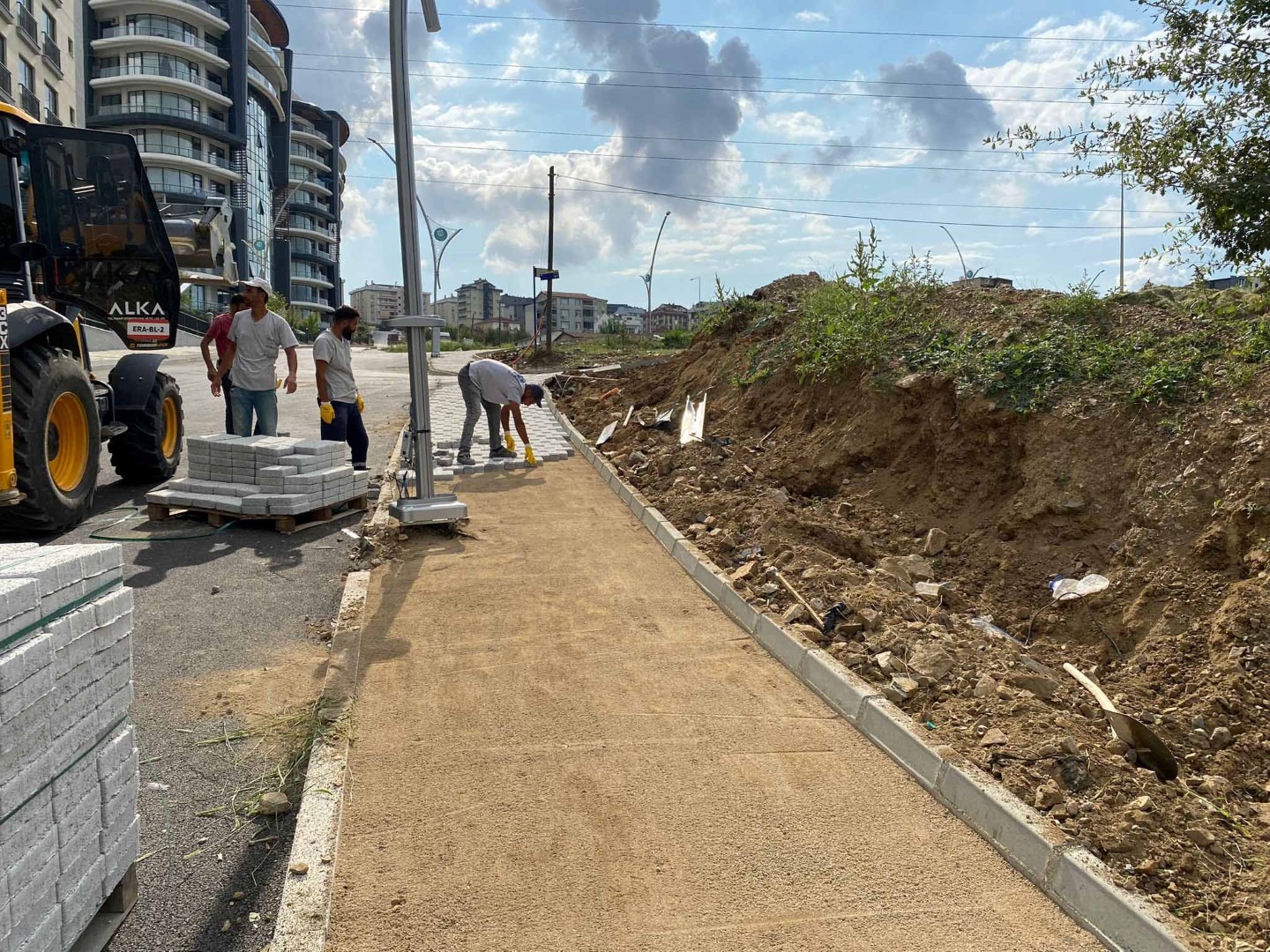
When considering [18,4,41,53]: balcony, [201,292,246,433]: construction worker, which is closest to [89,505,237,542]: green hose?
[201,292,246,433]: construction worker

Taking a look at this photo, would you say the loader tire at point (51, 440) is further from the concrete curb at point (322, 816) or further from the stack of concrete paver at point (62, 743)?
the stack of concrete paver at point (62, 743)

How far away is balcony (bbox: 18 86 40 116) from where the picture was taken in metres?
30.8

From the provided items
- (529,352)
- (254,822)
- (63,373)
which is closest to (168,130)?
(529,352)

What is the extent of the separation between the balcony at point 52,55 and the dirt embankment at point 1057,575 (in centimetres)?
3719

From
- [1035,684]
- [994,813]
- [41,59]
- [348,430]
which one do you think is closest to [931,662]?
[1035,684]

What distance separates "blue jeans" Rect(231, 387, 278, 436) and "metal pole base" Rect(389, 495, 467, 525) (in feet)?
7.07

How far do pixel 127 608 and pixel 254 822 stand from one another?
1057 mm

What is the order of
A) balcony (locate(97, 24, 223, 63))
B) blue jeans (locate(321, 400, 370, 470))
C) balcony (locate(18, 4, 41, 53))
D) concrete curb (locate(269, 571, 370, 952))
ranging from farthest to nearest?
balcony (locate(97, 24, 223, 63)) → balcony (locate(18, 4, 41, 53)) → blue jeans (locate(321, 400, 370, 470)) → concrete curb (locate(269, 571, 370, 952))

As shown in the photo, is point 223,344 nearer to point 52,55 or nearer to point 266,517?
point 266,517

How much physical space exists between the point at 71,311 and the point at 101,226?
30.8 inches

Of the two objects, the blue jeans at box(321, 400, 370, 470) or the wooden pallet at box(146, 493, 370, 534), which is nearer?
the wooden pallet at box(146, 493, 370, 534)

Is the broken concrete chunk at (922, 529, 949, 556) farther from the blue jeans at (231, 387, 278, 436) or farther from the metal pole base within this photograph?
the blue jeans at (231, 387, 278, 436)

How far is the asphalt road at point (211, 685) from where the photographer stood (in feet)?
9.45

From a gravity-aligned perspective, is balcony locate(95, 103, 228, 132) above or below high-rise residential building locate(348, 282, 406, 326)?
above
